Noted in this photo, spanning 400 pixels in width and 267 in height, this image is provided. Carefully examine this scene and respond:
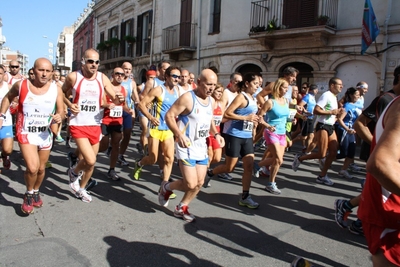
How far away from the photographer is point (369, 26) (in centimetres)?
1139

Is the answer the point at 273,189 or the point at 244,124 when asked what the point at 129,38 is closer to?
the point at 273,189

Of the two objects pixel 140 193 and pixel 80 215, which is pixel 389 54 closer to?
pixel 140 193

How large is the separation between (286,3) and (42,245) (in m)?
13.9

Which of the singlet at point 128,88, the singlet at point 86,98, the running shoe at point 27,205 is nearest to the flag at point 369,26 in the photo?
the singlet at point 128,88

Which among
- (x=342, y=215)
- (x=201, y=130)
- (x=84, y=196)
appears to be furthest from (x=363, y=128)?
(x=84, y=196)

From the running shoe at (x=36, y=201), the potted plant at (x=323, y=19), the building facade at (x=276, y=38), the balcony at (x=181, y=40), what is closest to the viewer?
the running shoe at (x=36, y=201)

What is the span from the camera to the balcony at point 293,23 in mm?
13391

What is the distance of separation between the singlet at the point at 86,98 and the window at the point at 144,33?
67.7 feet

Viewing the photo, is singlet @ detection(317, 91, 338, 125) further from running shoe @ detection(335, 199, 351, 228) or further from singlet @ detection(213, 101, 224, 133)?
running shoe @ detection(335, 199, 351, 228)

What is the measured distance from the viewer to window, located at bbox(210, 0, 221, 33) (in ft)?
60.5

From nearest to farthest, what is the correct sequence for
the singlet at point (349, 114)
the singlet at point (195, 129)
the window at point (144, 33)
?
the singlet at point (195, 129) → the singlet at point (349, 114) → the window at point (144, 33)

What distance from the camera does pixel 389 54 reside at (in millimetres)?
12109

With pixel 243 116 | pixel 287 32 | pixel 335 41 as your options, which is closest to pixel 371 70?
pixel 335 41

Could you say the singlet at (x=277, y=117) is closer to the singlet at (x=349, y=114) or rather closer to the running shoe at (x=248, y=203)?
the running shoe at (x=248, y=203)
